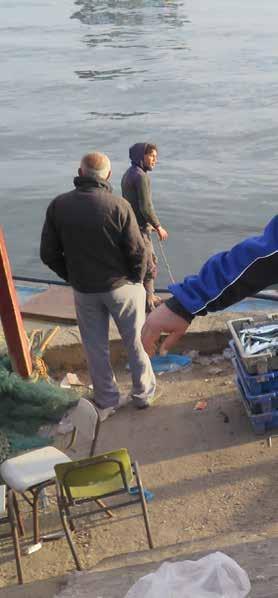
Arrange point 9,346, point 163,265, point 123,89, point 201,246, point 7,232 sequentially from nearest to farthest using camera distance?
1. point 9,346
2. point 163,265
3. point 201,246
4. point 7,232
5. point 123,89

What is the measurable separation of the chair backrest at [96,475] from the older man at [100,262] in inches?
73.1

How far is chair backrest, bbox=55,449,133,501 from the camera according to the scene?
4.28 m

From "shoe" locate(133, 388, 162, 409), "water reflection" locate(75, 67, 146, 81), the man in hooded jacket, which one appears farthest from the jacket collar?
"water reflection" locate(75, 67, 146, 81)

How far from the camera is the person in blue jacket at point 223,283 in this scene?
10.3 ft

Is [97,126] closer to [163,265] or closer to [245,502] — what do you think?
[163,265]

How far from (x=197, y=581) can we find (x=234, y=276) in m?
1.32

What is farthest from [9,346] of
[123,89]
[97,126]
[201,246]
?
[123,89]

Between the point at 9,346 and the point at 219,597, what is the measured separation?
3.86 meters

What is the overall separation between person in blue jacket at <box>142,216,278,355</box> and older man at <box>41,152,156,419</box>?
2.59 meters

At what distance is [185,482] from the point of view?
216 inches

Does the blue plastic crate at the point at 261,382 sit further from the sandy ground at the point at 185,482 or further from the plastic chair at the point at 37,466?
the plastic chair at the point at 37,466

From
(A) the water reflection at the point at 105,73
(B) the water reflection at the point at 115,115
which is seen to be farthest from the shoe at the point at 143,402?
(A) the water reflection at the point at 105,73

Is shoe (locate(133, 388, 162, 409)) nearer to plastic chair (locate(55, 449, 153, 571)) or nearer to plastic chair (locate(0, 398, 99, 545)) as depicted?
plastic chair (locate(0, 398, 99, 545))

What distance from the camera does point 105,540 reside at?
195 inches
